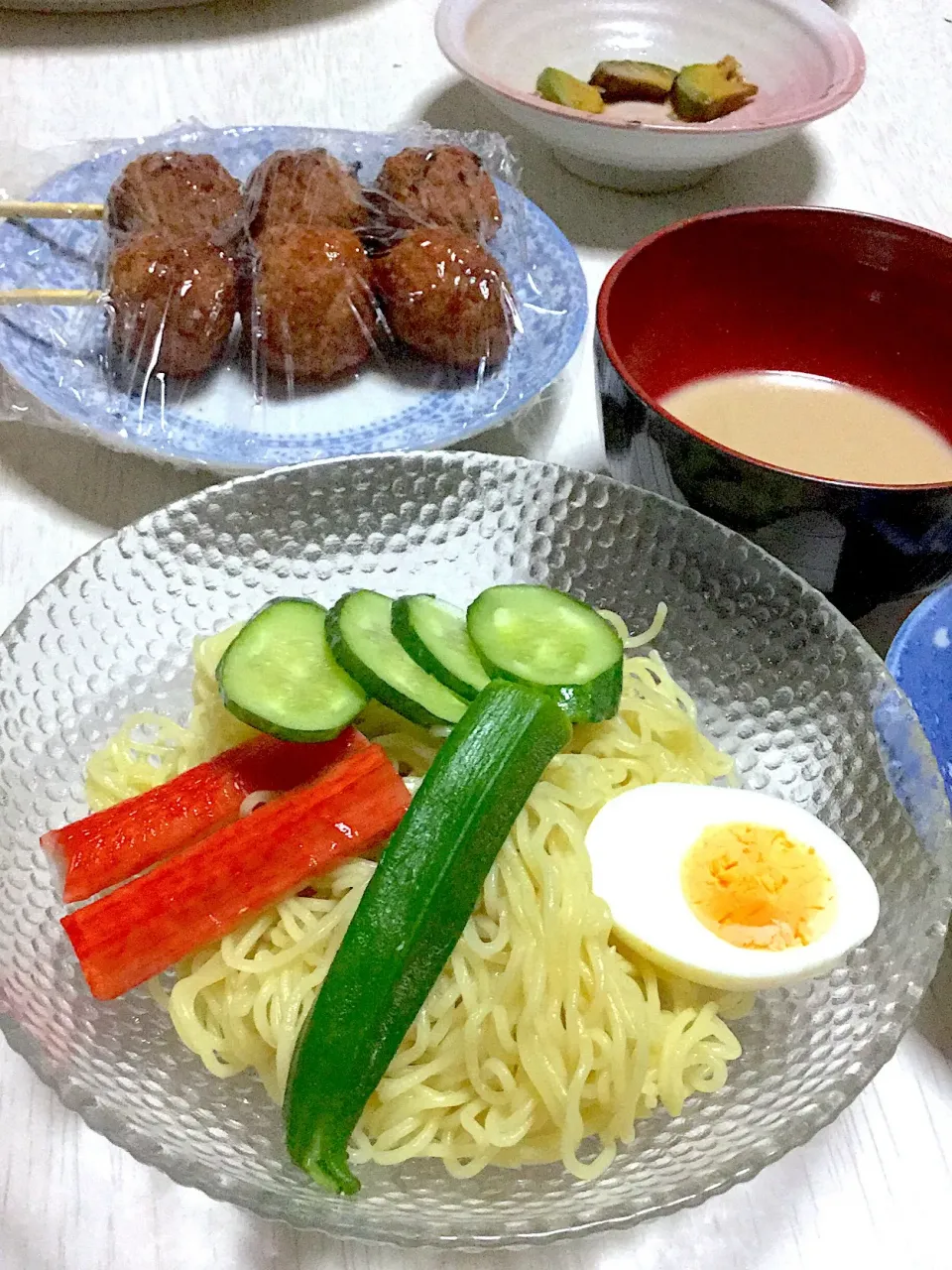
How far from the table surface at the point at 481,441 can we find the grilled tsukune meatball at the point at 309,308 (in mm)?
272

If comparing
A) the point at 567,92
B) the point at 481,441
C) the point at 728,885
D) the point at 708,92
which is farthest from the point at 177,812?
the point at 708,92

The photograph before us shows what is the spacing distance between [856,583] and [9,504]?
4.09 feet

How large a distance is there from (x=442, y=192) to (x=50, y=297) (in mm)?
730

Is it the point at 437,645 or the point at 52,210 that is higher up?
the point at 52,210

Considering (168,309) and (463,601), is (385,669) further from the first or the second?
(168,309)

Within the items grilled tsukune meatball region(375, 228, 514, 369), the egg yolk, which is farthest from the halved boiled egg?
grilled tsukune meatball region(375, 228, 514, 369)

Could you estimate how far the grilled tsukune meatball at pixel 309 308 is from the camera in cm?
170

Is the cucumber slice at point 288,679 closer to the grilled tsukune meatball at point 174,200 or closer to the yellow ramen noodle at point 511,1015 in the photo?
the yellow ramen noodle at point 511,1015

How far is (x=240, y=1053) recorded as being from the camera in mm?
1046

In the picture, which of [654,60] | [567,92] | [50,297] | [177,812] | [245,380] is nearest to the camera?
[177,812]

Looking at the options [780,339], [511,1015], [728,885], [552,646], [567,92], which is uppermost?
[567,92]

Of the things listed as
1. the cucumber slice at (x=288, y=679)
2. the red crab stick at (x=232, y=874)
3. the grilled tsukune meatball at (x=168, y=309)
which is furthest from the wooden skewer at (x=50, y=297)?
the red crab stick at (x=232, y=874)

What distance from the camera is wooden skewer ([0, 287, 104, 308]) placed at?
163 cm

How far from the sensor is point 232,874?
3.51 ft
